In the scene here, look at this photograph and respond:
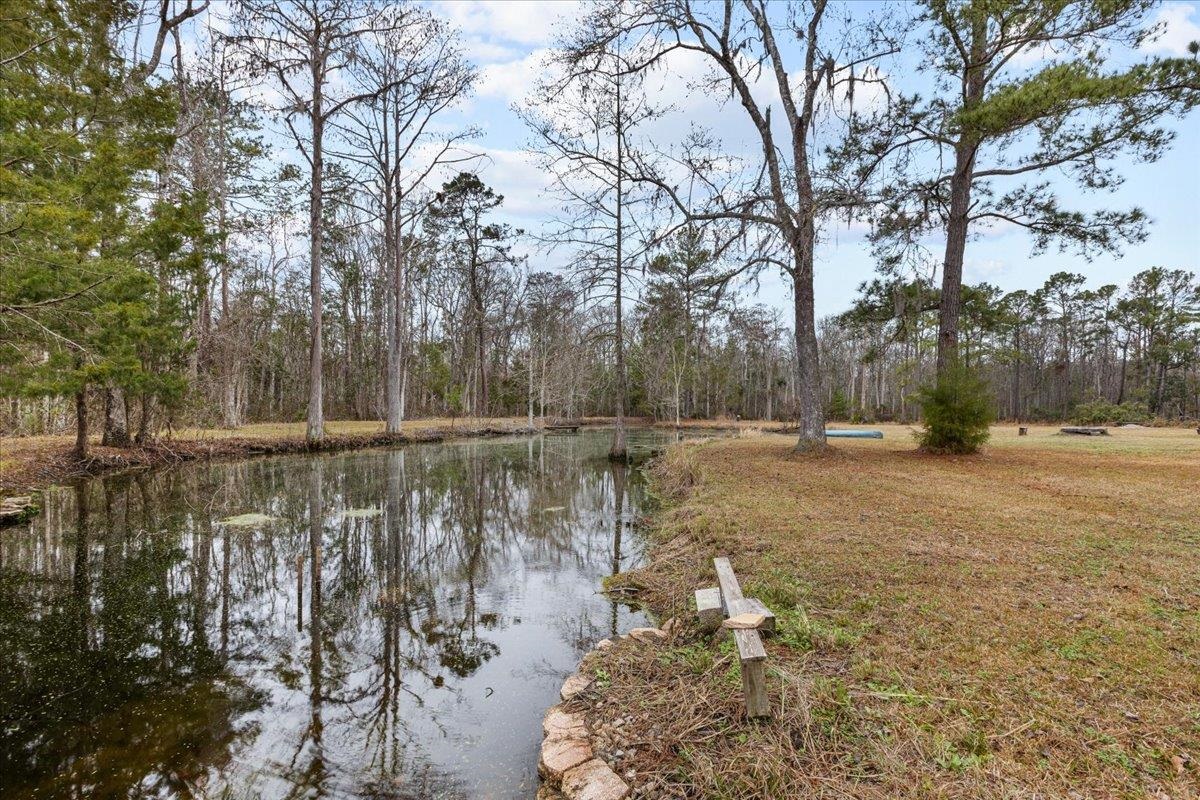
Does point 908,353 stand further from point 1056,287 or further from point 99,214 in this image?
point 99,214

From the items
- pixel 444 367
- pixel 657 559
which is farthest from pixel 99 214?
pixel 444 367

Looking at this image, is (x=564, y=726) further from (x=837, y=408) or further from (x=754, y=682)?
(x=837, y=408)

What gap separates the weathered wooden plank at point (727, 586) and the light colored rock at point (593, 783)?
1.34 meters

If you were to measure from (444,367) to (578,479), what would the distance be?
2795 centimetres

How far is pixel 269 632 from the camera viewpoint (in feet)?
15.2

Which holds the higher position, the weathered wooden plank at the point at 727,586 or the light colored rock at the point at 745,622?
the light colored rock at the point at 745,622

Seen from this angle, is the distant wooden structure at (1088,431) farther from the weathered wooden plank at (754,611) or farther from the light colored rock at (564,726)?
the light colored rock at (564,726)

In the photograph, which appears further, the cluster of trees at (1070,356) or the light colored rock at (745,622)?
the cluster of trees at (1070,356)

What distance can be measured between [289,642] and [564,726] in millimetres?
2841

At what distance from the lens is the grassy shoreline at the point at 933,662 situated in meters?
2.29

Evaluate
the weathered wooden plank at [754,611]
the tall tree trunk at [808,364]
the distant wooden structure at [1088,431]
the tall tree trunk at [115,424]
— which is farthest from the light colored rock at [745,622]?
the distant wooden structure at [1088,431]

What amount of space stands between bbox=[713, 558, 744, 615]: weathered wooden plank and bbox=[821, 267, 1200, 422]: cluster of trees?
2661 centimetres

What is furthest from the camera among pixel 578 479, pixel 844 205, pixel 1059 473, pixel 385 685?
pixel 578 479

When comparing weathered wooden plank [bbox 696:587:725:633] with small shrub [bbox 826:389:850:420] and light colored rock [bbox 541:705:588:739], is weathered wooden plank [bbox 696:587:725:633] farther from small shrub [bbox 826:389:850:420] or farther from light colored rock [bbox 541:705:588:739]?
small shrub [bbox 826:389:850:420]
